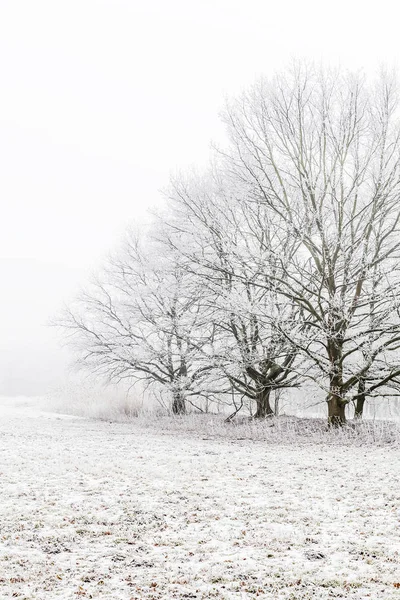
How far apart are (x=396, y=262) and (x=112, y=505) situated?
1154 centimetres

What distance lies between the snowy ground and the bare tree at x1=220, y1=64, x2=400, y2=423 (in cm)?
411

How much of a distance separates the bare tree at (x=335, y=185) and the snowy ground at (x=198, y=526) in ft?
13.5

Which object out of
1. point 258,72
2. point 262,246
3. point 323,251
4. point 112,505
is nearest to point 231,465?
point 112,505

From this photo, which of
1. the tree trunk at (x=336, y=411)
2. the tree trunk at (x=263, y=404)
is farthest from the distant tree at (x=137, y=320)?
the tree trunk at (x=336, y=411)

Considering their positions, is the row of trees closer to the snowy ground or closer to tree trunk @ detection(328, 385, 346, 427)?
tree trunk @ detection(328, 385, 346, 427)

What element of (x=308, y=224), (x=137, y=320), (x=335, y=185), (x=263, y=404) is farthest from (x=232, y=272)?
(x=137, y=320)

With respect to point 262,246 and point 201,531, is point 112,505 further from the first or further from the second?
point 262,246

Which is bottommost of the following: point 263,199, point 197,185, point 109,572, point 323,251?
point 109,572

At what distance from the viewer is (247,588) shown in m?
3.99

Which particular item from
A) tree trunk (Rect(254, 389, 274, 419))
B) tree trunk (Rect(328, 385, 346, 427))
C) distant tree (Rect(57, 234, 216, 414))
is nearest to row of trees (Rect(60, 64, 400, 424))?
tree trunk (Rect(328, 385, 346, 427))

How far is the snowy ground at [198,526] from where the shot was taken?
411cm

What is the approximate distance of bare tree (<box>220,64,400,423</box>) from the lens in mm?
13414

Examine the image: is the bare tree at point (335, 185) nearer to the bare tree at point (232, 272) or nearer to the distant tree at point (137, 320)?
the bare tree at point (232, 272)

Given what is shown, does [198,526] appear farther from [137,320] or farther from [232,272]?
[137,320]
